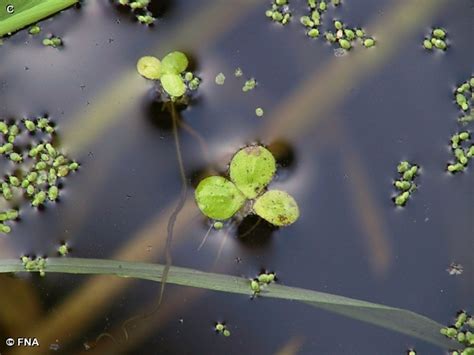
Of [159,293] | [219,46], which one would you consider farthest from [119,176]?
[219,46]

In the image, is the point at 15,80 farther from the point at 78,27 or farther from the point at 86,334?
the point at 86,334

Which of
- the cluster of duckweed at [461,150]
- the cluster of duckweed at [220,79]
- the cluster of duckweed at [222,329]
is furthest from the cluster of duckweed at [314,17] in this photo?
the cluster of duckweed at [222,329]

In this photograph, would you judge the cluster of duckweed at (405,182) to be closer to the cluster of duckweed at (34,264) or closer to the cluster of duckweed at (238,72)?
the cluster of duckweed at (238,72)

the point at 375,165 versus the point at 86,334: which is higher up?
the point at 375,165

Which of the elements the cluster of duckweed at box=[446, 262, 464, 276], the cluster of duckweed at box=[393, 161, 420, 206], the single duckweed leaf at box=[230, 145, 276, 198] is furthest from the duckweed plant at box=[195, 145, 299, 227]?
the cluster of duckweed at box=[446, 262, 464, 276]

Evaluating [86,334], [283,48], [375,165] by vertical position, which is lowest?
[86,334]

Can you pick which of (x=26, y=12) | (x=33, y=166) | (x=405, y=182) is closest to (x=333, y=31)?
(x=405, y=182)

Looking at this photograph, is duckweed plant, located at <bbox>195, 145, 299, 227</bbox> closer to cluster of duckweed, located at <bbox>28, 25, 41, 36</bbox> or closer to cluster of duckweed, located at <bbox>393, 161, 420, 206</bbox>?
cluster of duckweed, located at <bbox>393, 161, 420, 206</bbox>

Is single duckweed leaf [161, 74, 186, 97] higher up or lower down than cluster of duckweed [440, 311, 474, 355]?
higher up
